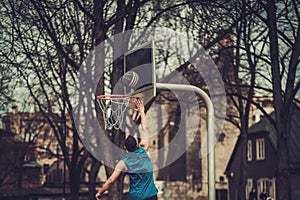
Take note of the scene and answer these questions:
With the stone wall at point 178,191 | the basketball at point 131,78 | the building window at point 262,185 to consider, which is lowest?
the stone wall at point 178,191

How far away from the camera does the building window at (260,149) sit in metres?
54.9

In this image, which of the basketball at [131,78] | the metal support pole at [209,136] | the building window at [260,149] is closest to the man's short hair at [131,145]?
the metal support pole at [209,136]

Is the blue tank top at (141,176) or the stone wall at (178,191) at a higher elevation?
the blue tank top at (141,176)

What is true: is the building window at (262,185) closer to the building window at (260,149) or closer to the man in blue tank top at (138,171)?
the building window at (260,149)

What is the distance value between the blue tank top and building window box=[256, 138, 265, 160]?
4533 cm

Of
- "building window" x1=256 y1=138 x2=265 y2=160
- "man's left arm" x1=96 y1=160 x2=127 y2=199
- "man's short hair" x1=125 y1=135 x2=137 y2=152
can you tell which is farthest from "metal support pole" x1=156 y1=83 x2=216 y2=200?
"building window" x1=256 y1=138 x2=265 y2=160

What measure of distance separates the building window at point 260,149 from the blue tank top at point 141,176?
45.3 meters

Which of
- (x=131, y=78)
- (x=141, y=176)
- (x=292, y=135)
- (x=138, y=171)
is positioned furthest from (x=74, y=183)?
(x=138, y=171)

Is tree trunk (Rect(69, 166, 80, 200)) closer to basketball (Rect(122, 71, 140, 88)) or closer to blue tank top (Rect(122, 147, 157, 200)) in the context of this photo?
basketball (Rect(122, 71, 140, 88))

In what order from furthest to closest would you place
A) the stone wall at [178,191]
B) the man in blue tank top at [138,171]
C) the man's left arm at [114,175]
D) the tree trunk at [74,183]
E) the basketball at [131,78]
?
1. the stone wall at [178,191]
2. the tree trunk at [74,183]
3. the basketball at [131,78]
4. the man in blue tank top at [138,171]
5. the man's left arm at [114,175]

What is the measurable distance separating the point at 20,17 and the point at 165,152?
196ft

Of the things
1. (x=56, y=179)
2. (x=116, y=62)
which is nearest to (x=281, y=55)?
(x=116, y=62)

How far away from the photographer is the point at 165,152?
267 feet

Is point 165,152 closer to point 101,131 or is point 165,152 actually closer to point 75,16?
point 75,16
